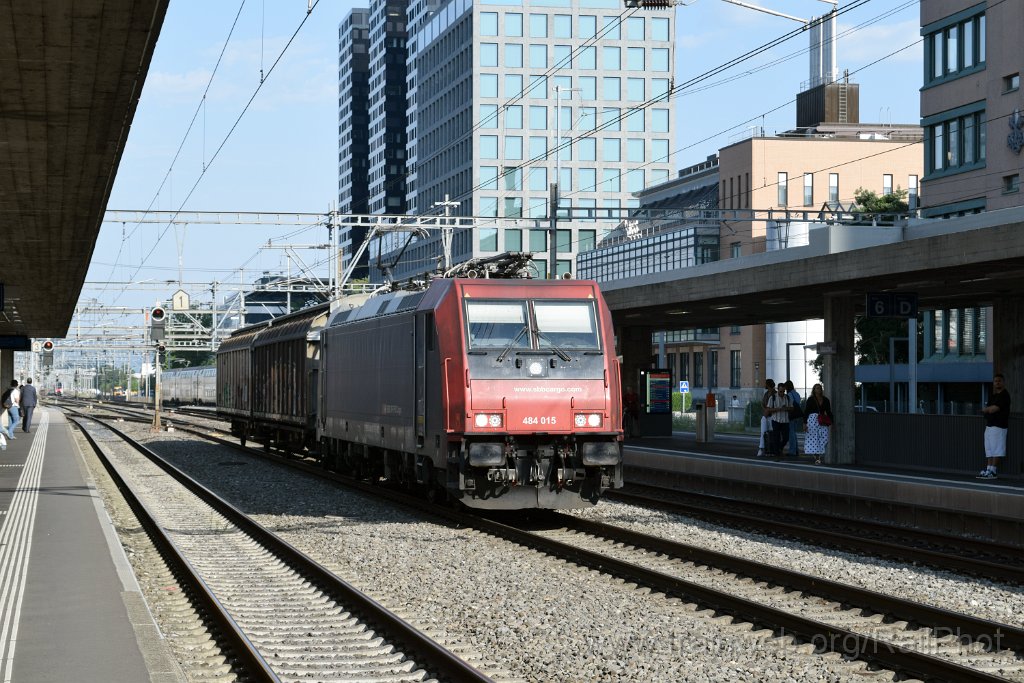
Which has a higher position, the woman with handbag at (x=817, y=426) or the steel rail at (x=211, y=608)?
the woman with handbag at (x=817, y=426)

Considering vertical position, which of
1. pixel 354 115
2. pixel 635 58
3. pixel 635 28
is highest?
pixel 354 115

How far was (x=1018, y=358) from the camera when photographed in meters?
25.3

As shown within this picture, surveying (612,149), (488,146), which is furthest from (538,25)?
(612,149)

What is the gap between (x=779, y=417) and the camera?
28.8 meters

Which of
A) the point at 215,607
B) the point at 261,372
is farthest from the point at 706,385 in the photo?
the point at 215,607

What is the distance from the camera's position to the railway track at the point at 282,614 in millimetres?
9016

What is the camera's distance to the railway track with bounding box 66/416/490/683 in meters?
9.02

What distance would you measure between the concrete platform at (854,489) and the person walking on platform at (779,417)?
0.59 meters

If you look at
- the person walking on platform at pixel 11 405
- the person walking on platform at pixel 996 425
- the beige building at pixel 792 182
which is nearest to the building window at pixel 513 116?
the beige building at pixel 792 182

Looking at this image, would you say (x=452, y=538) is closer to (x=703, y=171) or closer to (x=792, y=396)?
(x=792, y=396)

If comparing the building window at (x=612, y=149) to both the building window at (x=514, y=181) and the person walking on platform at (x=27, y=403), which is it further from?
the person walking on platform at (x=27, y=403)

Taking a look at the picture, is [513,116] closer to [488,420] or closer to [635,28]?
[635,28]

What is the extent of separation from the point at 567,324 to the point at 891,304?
35.1 ft

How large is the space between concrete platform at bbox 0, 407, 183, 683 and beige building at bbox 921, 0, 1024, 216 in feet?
134
